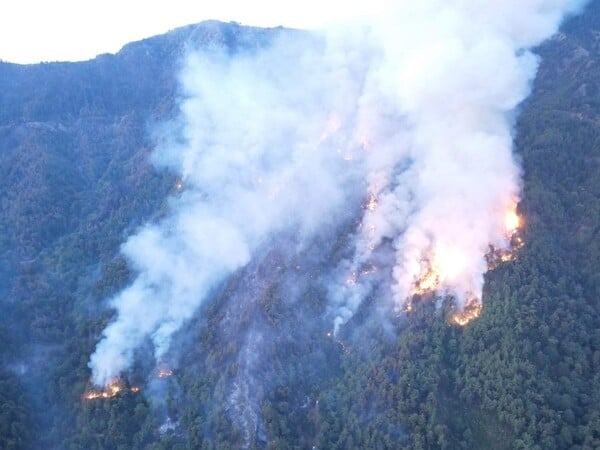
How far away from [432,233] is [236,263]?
105 ft

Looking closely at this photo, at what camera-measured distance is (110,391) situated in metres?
78.4

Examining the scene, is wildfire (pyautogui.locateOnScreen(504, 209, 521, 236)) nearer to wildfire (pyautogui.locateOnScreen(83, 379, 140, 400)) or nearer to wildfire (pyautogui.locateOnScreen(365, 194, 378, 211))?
wildfire (pyautogui.locateOnScreen(365, 194, 378, 211))

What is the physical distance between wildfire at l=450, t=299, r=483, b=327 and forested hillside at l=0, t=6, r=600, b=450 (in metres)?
1.32

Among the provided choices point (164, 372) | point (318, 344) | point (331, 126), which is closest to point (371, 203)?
point (318, 344)

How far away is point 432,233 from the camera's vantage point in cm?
9006

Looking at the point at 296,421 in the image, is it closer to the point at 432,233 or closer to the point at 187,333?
the point at 187,333

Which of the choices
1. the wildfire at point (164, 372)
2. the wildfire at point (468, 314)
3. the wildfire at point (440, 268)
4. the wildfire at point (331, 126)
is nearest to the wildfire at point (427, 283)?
the wildfire at point (440, 268)

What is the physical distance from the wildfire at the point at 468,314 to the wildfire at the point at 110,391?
Answer: 1766 inches

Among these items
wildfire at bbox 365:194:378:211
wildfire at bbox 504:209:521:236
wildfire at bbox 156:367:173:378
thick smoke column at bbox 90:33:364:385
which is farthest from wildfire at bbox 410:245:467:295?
wildfire at bbox 156:367:173:378

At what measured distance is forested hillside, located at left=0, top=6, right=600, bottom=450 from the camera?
6844 cm

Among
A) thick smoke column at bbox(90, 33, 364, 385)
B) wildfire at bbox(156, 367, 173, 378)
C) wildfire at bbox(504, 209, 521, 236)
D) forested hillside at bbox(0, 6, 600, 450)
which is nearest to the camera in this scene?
forested hillside at bbox(0, 6, 600, 450)

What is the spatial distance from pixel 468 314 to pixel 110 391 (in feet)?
164

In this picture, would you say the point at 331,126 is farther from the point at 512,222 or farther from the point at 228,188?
the point at 512,222

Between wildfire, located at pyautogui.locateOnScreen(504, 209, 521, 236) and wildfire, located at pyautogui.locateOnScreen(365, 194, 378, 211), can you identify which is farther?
wildfire, located at pyautogui.locateOnScreen(365, 194, 378, 211)
